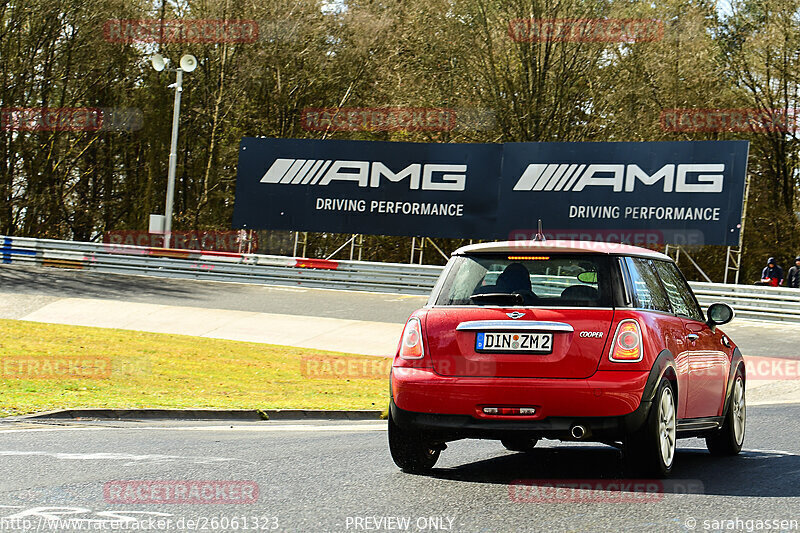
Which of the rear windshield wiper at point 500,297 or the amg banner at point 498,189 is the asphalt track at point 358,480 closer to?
the rear windshield wiper at point 500,297

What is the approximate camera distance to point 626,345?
22.2 ft

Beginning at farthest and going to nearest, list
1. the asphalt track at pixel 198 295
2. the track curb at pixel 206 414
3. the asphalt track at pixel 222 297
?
the asphalt track at pixel 198 295 → the asphalt track at pixel 222 297 → the track curb at pixel 206 414

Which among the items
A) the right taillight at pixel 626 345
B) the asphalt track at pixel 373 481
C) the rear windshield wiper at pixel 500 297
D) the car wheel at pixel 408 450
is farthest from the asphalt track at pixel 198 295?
the right taillight at pixel 626 345

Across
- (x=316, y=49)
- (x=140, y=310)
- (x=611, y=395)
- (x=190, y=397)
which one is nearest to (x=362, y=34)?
(x=316, y=49)

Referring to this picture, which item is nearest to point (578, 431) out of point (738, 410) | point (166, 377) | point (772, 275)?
point (738, 410)

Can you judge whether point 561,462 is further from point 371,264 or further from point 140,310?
point 371,264

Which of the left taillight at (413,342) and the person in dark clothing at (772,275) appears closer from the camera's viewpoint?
the left taillight at (413,342)

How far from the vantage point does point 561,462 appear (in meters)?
8.10

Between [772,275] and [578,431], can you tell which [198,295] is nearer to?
[772,275]

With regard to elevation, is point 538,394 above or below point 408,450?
above

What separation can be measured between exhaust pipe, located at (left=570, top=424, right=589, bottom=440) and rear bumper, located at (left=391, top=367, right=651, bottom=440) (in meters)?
0.03

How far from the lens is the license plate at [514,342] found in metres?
6.80

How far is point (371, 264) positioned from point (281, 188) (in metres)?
5.12

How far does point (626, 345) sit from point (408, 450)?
1634 millimetres
